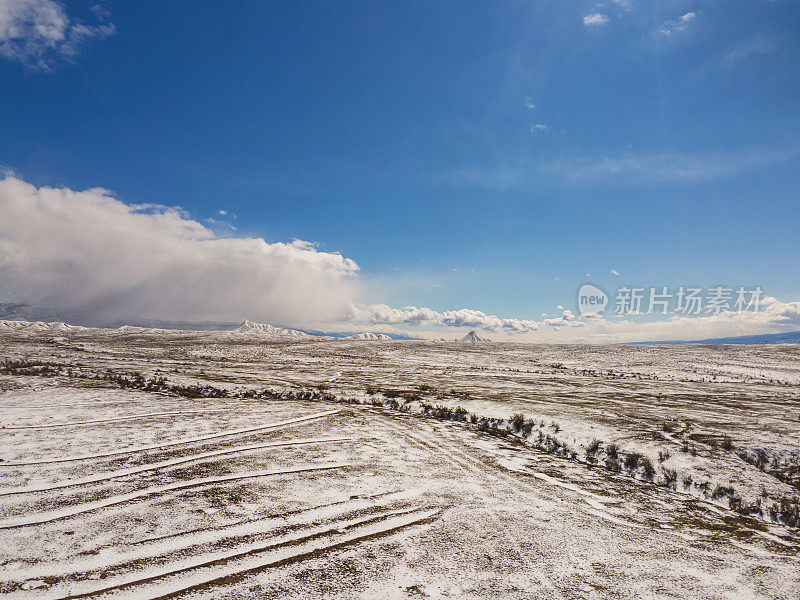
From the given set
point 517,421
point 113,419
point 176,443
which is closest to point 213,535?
point 176,443

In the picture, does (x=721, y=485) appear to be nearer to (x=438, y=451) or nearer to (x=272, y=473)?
(x=438, y=451)

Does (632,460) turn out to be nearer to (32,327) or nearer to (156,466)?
(156,466)

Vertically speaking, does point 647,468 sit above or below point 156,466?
above

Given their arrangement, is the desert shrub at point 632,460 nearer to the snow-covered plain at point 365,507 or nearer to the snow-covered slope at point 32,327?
the snow-covered plain at point 365,507

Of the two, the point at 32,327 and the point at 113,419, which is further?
the point at 32,327

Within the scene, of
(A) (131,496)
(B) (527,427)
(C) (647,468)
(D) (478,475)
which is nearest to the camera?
(A) (131,496)

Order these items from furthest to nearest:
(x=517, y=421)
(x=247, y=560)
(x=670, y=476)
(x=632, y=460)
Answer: (x=517, y=421), (x=632, y=460), (x=670, y=476), (x=247, y=560)

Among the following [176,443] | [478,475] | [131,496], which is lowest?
[176,443]

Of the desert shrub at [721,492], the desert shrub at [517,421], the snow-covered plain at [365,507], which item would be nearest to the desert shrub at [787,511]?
the snow-covered plain at [365,507]
